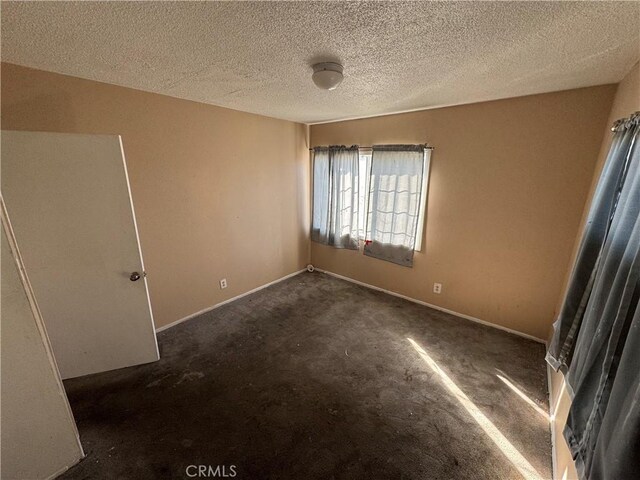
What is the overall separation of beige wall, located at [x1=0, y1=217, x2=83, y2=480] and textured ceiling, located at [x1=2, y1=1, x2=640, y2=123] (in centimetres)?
101

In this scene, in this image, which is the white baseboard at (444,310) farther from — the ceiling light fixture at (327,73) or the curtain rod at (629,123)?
the ceiling light fixture at (327,73)

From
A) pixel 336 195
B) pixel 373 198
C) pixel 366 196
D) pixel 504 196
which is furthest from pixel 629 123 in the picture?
pixel 336 195

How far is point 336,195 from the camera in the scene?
3520 millimetres

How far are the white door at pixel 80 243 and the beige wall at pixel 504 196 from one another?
2713 millimetres

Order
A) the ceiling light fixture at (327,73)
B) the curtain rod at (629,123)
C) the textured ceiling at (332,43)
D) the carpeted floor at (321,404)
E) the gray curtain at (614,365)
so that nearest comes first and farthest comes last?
the gray curtain at (614,365) < the textured ceiling at (332,43) < the curtain rod at (629,123) < the carpeted floor at (321,404) < the ceiling light fixture at (327,73)

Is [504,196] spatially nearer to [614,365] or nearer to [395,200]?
[395,200]

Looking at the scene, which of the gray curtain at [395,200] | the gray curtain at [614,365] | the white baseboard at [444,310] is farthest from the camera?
the gray curtain at [395,200]

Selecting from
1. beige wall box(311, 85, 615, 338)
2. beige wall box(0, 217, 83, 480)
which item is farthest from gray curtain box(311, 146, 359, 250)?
beige wall box(0, 217, 83, 480)

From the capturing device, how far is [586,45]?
1.32 meters

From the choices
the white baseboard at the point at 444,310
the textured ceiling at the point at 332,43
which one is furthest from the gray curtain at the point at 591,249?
the white baseboard at the point at 444,310

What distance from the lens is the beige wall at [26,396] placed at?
3.72ft

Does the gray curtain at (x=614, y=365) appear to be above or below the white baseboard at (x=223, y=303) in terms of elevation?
above

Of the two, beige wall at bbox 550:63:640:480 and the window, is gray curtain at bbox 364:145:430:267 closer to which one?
the window

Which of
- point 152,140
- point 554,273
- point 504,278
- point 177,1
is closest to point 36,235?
point 152,140
